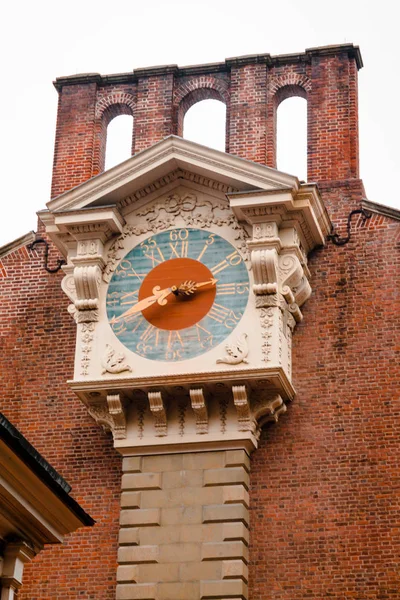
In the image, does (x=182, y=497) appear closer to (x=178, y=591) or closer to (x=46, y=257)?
(x=178, y=591)

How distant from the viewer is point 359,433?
73.7ft

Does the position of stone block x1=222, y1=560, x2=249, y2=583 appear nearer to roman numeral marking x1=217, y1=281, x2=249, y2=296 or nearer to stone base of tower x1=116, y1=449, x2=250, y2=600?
stone base of tower x1=116, y1=449, x2=250, y2=600

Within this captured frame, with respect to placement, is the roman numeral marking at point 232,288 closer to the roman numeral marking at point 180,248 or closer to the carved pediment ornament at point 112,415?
the roman numeral marking at point 180,248

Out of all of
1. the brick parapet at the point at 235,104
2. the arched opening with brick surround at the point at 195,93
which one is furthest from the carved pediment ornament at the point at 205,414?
the arched opening with brick surround at the point at 195,93

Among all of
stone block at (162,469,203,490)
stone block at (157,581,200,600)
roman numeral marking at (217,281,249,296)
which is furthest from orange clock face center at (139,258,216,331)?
stone block at (157,581,200,600)

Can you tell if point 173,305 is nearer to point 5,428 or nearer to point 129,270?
point 129,270

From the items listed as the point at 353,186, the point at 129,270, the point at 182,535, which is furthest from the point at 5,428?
the point at 353,186

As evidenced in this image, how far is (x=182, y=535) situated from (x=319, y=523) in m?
2.07

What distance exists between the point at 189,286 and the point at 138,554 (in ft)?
14.1

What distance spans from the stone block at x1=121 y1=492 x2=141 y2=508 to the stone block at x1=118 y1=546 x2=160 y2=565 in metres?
0.65

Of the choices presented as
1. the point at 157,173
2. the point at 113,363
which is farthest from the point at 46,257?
the point at 113,363

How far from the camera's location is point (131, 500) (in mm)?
22484

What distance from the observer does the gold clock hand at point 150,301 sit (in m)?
23.3

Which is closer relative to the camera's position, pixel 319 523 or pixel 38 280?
pixel 319 523
